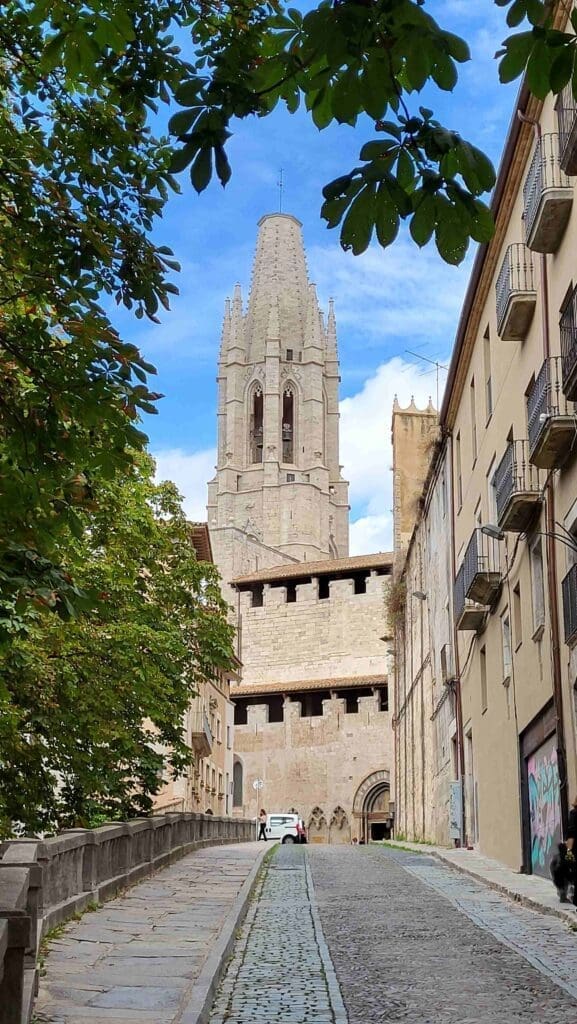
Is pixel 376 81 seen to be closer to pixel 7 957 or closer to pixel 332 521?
pixel 7 957

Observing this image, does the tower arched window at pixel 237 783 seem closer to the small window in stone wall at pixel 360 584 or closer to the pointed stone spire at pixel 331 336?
the small window in stone wall at pixel 360 584

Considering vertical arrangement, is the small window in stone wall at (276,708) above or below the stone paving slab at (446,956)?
above

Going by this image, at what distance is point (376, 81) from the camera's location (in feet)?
12.6

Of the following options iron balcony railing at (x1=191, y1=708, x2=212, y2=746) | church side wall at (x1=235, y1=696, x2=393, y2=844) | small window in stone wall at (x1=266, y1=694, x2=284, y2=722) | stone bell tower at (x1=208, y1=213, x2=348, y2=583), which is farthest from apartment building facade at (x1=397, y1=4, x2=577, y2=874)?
stone bell tower at (x1=208, y1=213, x2=348, y2=583)

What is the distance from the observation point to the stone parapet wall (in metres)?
5.28

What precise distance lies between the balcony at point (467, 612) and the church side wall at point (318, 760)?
4194 cm

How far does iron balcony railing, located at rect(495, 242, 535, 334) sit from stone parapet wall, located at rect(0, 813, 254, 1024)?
9.71 meters

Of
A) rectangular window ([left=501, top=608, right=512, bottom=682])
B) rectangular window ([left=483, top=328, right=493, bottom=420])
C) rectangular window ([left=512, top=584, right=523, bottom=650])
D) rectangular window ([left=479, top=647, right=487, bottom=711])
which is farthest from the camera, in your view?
rectangular window ([left=479, top=647, right=487, bottom=711])

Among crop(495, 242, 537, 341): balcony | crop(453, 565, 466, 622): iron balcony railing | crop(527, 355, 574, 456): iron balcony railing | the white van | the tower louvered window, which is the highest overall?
the tower louvered window

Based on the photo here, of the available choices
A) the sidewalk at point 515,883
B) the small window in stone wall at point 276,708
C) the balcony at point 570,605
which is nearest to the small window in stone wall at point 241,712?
the small window in stone wall at point 276,708

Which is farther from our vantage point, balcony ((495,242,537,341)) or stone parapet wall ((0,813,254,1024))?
balcony ((495,242,537,341))

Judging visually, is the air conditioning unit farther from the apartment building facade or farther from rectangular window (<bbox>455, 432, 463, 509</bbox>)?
rectangular window (<bbox>455, 432, 463, 509</bbox>)

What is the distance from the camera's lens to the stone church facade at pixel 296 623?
68.0 metres

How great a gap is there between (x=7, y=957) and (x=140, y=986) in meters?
3.16
